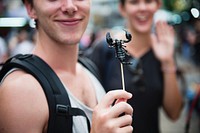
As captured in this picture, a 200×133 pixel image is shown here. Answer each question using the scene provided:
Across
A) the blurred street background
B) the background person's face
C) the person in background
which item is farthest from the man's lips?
the background person's face

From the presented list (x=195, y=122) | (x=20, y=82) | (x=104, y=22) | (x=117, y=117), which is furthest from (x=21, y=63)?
(x=104, y=22)

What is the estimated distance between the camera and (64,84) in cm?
198

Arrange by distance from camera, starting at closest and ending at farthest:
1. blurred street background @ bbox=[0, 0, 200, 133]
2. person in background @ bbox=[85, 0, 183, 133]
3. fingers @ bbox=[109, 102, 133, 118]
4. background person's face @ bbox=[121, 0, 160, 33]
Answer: fingers @ bbox=[109, 102, 133, 118]
person in background @ bbox=[85, 0, 183, 133]
background person's face @ bbox=[121, 0, 160, 33]
blurred street background @ bbox=[0, 0, 200, 133]

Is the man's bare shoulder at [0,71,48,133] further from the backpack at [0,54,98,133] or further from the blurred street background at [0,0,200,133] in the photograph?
the blurred street background at [0,0,200,133]

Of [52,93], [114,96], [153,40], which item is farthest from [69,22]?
[153,40]

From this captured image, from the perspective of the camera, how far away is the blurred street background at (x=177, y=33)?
5113 millimetres

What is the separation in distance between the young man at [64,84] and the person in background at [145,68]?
51cm

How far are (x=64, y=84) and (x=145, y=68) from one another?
120 centimetres

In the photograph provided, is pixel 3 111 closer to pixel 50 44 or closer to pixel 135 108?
pixel 50 44

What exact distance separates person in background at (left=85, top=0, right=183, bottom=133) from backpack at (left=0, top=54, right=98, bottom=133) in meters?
1.08

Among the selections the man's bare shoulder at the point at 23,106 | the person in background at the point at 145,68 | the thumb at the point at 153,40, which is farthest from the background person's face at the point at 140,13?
the man's bare shoulder at the point at 23,106

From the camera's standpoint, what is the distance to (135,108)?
110 inches

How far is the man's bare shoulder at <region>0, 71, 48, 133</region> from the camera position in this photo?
5.43ft

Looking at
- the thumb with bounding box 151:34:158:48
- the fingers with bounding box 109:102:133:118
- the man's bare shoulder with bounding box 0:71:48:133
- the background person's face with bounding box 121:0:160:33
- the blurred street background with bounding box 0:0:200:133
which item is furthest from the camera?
the blurred street background with bounding box 0:0:200:133
